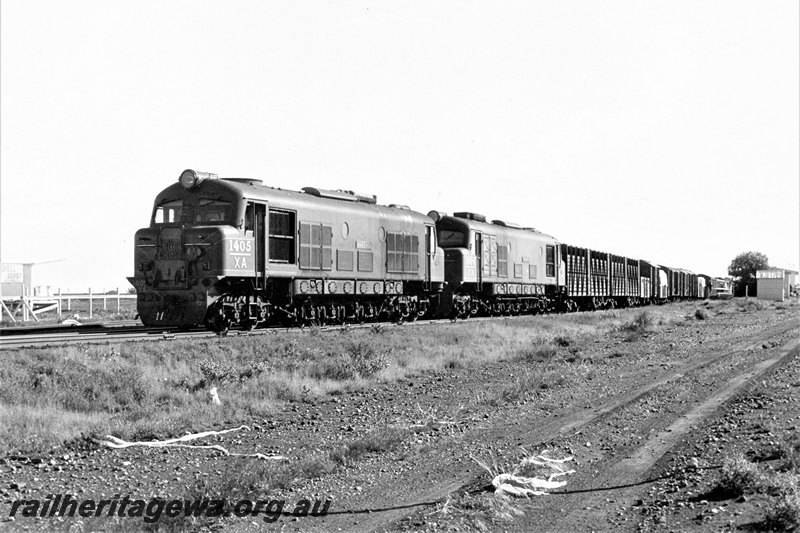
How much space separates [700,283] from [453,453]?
8641 cm

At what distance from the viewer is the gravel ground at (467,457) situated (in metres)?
7.66

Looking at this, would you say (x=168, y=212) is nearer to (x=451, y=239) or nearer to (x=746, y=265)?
(x=451, y=239)

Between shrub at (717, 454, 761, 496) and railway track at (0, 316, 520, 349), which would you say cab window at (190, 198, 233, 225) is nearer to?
railway track at (0, 316, 520, 349)

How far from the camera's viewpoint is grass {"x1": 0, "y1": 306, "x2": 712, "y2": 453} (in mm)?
12273

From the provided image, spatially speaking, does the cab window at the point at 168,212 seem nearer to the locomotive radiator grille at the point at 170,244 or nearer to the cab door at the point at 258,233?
the locomotive radiator grille at the point at 170,244

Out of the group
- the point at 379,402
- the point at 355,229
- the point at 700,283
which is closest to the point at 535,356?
the point at 355,229

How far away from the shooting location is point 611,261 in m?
54.9

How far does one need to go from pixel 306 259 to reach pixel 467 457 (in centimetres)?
1296

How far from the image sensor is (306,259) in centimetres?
2234

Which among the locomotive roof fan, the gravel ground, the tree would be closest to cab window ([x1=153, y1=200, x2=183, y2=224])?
the locomotive roof fan

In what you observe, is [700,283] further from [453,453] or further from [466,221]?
[453,453]

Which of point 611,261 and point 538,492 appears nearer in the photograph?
point 538,492

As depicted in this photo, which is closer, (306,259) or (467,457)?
(467,457)

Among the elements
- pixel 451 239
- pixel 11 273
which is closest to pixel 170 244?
pixel 451 239
